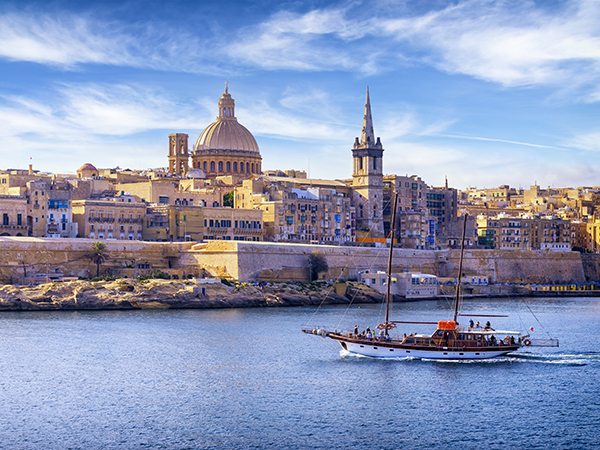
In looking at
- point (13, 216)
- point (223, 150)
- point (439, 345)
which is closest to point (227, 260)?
point (13, 216)

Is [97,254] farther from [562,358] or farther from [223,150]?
[223,150]

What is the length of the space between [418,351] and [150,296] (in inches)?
936

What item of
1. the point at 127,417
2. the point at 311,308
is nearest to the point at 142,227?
the point at 311,308

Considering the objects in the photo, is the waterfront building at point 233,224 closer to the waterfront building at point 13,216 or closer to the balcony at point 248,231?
the balcony at point 248,231

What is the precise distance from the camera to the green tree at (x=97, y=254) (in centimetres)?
6131

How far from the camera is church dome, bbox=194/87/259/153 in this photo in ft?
317

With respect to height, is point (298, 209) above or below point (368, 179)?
below

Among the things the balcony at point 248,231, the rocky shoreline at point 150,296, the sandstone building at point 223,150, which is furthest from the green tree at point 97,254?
the sandstone building at point 223,150

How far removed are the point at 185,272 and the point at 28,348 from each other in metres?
28.3

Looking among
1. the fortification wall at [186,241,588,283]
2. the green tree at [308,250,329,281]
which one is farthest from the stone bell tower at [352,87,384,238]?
the green tree at [308,250,329,281]

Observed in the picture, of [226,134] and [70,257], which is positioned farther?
[226,134]

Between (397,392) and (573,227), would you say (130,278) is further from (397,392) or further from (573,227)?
(573,227)

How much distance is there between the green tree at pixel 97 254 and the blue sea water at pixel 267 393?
17061 mm

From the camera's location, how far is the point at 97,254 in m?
61.5
